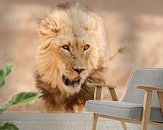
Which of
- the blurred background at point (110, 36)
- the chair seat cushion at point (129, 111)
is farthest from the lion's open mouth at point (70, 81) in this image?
the chair seat cushion at point (129, 111)

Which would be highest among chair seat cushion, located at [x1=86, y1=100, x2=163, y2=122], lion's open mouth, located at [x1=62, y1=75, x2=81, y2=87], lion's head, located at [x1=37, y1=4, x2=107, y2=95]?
lion's head, located at [x1=37, y1=4, x2=107, y2=95]

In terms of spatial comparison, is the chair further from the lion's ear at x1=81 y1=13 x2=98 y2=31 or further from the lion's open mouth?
the lion's ear at x1=81 y1=13 x2=98 y2=31

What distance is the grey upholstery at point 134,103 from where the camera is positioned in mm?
2982

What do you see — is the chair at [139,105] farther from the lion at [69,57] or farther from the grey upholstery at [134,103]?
the lion at [69,57]

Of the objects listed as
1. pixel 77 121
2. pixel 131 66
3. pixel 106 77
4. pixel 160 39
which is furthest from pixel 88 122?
pixel 160 39

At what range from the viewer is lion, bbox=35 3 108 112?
497cm

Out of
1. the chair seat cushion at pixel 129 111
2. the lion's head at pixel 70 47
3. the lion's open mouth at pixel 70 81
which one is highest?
the lion's head at pixel 70 47

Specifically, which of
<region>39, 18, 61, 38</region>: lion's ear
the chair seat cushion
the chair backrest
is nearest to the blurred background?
<region>39, 18, 61, 38</region>: lion's ear

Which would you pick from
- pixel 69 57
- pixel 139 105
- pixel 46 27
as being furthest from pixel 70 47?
pixel 139 105

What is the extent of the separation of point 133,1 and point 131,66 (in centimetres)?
96

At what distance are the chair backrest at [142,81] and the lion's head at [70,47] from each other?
1.28 metres

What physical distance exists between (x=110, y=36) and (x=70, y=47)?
633 mm

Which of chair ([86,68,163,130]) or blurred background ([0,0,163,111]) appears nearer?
chair ([86,68,163,130])

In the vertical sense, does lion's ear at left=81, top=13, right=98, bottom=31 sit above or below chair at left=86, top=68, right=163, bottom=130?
above
